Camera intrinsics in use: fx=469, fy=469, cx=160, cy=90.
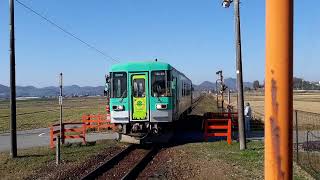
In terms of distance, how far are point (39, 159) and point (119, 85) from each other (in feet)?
16.7

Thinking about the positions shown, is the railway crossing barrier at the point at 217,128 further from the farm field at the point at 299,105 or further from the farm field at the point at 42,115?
the farm field at the point at 42,115

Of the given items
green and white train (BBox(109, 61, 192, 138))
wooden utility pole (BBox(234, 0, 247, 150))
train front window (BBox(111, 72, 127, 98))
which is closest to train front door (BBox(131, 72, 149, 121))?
green and white train (BBox(109, 61, 192, 138))

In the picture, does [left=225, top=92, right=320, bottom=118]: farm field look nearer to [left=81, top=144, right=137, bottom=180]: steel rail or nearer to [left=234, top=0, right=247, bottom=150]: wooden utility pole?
[left=234, top=0, right=247, bottom=150]: wooden utility pole

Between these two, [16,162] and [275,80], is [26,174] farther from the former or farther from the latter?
[275,80]

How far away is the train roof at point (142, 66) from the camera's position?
19.1m

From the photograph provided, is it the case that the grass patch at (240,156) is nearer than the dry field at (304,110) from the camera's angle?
Yes

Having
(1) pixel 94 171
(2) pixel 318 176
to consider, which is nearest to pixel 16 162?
(1) pixel 94 171

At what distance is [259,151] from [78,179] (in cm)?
703

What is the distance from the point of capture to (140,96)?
19203 mm

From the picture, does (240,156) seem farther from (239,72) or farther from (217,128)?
(217,128)

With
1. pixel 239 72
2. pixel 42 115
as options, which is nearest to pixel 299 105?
pixel 42 115

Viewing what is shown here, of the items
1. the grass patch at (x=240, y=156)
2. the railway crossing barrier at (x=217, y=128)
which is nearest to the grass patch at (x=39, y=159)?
the grass patch at (x=240, y=156)

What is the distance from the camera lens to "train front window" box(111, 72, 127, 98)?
19.3 m

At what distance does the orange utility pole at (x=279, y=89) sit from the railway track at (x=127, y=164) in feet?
29.6
